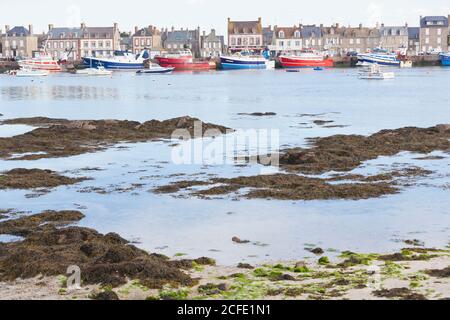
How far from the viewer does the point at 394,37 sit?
187625 mm

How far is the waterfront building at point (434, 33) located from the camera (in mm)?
182000

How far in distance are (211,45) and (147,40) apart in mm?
15192

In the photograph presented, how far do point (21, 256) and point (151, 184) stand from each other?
8638 millimetres

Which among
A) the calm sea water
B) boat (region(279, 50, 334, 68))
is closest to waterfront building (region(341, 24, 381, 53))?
boat (region(279, 50, 334, 68))

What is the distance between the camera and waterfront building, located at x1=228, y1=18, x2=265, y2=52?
593ft

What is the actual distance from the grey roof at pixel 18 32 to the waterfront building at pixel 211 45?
1651 inches

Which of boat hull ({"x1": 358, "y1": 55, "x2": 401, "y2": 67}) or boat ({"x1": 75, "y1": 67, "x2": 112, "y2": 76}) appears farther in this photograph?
boat hull ({"x1": 358, "y1": 55, "x2": 401, "y2": 67})

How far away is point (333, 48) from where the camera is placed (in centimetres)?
18262

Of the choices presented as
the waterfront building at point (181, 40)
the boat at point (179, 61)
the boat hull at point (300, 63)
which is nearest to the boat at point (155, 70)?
the boat at point (179, 61)

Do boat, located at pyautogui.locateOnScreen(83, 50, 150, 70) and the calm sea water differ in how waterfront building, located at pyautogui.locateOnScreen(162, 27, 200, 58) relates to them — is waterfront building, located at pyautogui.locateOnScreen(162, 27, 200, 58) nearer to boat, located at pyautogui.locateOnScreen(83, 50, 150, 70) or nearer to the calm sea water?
boat, located at pyautogui.locateOnScreen(83, 50, 150, 70)

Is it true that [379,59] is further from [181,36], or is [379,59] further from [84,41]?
[84,41]

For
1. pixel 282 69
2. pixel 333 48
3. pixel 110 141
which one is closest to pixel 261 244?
A: pixel 110 141

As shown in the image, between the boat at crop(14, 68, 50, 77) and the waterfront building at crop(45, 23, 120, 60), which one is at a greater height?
the waterfront building at crop(45, 23, 120, 60)
